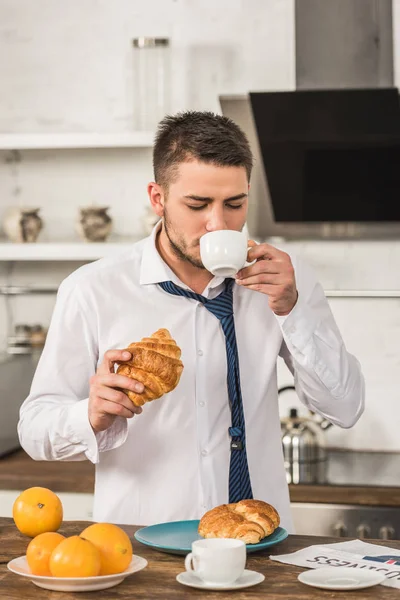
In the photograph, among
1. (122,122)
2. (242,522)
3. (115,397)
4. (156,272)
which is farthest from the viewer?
(122,122)

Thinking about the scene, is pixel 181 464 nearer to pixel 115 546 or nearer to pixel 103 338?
pixel 103 338

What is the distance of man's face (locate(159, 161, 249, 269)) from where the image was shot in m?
1.91

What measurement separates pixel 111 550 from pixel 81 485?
1.85m

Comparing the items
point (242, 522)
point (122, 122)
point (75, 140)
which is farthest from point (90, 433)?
point (122, 122)

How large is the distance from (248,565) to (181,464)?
1.88 feet

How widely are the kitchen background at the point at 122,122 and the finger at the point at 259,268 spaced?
1.88 meters

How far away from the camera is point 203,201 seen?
1.92 meters

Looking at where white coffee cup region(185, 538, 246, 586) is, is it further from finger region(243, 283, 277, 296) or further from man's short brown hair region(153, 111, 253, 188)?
man's short brown hair region(153, 111, 253, 188)

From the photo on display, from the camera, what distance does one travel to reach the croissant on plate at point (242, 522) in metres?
1.53

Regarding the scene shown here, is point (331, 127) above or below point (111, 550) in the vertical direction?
above

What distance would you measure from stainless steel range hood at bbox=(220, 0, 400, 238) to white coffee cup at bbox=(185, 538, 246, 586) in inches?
85.6

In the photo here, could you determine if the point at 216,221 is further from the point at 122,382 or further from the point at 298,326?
the point at 122,382

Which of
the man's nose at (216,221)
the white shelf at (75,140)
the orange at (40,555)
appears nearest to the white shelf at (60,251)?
the white shelf at (75,140)

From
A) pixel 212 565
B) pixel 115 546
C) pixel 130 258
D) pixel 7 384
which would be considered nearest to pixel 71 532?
pixel 115 546
